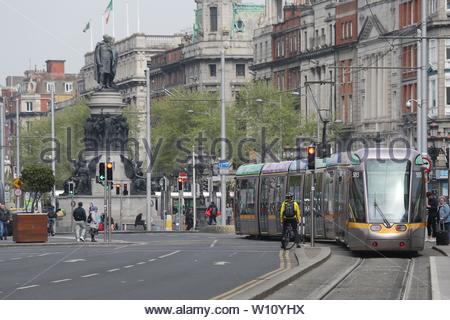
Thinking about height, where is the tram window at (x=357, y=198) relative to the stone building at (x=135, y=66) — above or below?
below

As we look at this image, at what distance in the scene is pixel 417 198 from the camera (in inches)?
1709

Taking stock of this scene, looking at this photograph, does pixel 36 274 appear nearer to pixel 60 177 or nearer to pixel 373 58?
pixel 373 58

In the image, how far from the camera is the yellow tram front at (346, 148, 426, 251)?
4322 centimetres

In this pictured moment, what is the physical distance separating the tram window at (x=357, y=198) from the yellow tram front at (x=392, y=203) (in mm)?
27

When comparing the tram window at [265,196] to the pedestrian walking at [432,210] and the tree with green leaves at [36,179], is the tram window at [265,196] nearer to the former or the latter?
the pedestrian walking at [432,210]

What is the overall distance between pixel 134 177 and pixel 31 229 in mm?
38210

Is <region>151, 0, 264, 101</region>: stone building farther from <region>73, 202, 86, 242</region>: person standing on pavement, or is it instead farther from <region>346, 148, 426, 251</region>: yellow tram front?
<region>346, 148, 426, 251</region>: yellow tram front

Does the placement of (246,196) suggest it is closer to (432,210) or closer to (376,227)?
(432,210)

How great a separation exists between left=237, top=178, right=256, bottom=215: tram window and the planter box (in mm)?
7918

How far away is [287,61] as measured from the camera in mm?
153500

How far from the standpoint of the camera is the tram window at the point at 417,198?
4328cm

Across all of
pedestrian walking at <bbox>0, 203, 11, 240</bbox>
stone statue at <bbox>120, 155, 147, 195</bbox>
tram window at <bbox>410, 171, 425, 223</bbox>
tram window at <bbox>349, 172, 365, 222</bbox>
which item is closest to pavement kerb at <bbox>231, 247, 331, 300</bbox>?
tram window at <bbox>349, 172, 365, 222</bbox>

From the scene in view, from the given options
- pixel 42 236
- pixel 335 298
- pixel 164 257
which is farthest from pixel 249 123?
pixel 335 298

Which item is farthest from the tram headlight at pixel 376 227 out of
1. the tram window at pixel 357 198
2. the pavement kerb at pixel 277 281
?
the pavement kerb at pixel 277 281
